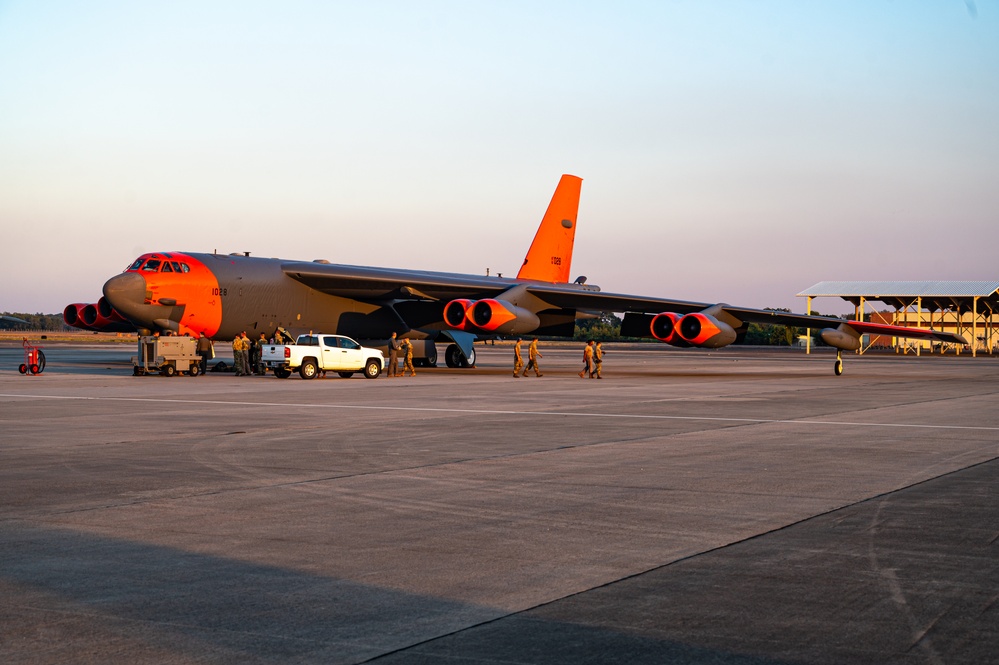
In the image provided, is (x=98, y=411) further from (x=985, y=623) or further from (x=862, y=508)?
(x=985, y=623)

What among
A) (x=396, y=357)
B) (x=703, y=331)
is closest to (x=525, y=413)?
(x=396, y=357)

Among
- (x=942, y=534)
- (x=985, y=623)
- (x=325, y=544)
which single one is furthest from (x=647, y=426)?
(x=985, y=623)

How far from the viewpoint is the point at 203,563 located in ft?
23.3

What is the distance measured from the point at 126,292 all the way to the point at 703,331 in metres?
18.9

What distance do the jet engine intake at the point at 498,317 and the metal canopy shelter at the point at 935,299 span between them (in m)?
49.3

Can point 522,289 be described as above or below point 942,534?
above

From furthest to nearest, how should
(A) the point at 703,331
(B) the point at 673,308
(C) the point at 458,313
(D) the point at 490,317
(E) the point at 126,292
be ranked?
(B) the point at 673,308 < (C) the point at 458,313 < (A) the point at 703,331 < (D) the point at 490,317 < (E) the point at 126,292

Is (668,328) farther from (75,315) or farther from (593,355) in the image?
(75,315)

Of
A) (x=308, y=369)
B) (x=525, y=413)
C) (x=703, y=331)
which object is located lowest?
(x=525, y=413)

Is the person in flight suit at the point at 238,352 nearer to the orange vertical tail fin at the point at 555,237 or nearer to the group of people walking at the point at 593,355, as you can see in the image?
the group of people walking at the point at 593,355

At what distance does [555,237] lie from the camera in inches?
1795

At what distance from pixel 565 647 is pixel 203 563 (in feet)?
9.72

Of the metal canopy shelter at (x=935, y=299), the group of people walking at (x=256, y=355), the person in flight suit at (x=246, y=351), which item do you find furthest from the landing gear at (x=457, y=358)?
the metal canopy shelter at (x=935, y=299)

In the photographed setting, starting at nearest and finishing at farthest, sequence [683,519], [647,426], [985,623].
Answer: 1. [985,623]
2. [683,519]
3. [647,426]
